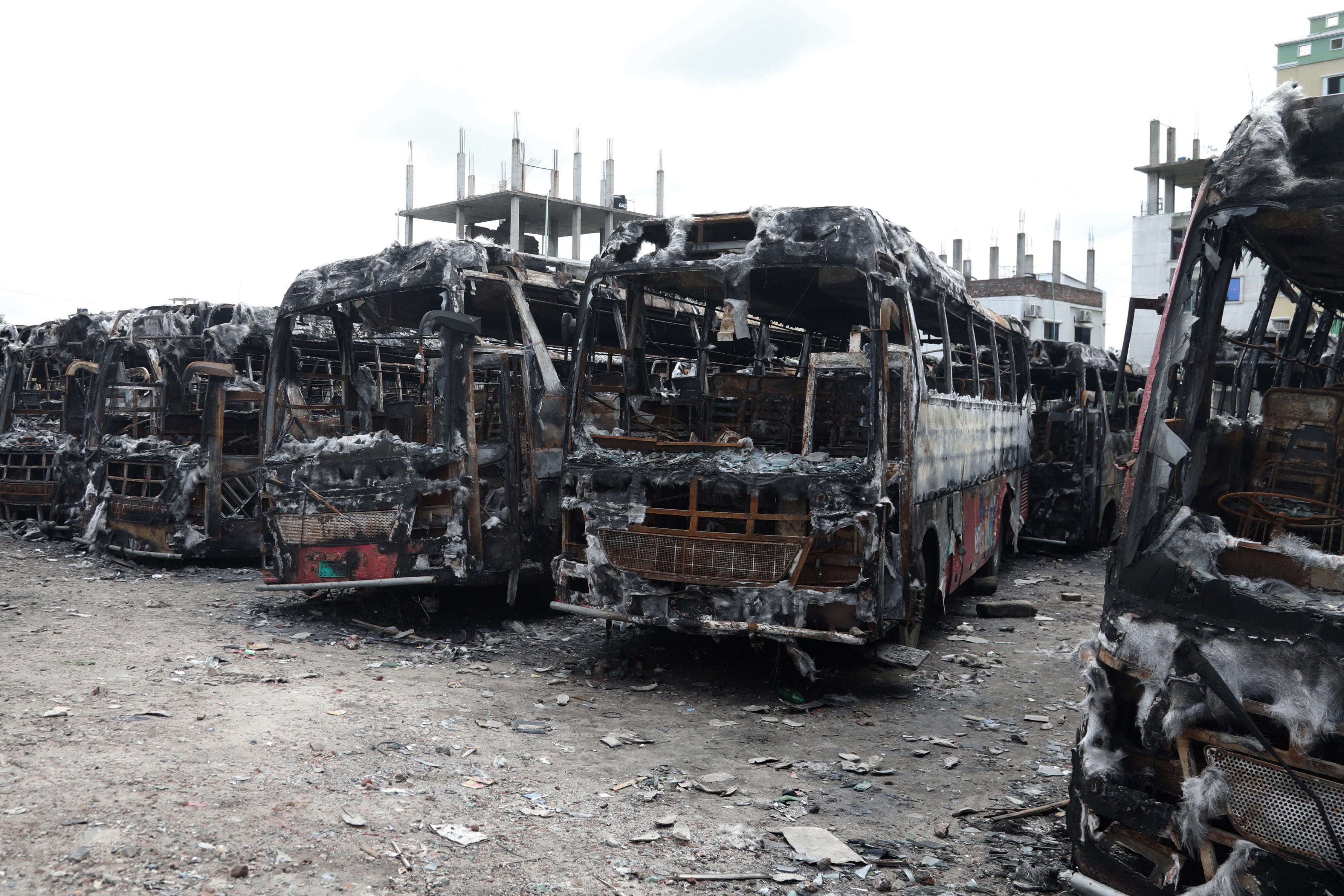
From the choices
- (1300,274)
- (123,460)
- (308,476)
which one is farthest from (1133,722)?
(123,460)

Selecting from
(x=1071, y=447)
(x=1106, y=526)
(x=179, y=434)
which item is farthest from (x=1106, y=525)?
(x=179, y=434)

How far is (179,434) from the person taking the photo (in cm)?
1054

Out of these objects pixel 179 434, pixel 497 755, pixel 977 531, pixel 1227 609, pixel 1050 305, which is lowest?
pixel 497 755

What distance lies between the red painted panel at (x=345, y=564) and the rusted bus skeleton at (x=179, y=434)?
2.51 m

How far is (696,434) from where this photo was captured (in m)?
7.43

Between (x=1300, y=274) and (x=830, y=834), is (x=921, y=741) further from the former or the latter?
(x=1300, y=274)

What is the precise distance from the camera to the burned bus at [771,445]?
18.4 feet

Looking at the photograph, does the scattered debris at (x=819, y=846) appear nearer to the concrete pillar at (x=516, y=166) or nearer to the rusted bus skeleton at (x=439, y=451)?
the rusted bus skeleton at (x=439, y=451)

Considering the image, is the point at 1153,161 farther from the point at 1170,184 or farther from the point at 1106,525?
the point at 1106,525

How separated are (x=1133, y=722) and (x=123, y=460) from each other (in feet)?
33.4

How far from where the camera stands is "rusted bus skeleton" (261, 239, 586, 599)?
7012 mm

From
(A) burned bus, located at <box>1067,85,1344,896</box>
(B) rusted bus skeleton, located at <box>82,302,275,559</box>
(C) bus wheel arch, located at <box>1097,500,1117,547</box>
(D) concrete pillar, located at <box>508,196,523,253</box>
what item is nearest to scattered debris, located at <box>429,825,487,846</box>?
(A) burned bus, located at <box>1067,85,1344,896</box>

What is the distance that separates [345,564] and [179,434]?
474cm

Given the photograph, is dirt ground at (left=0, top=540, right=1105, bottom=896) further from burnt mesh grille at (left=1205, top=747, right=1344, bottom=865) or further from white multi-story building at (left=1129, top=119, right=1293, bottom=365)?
white multi-story building at (left=1129, top=119, right=1293, bottom=365)
